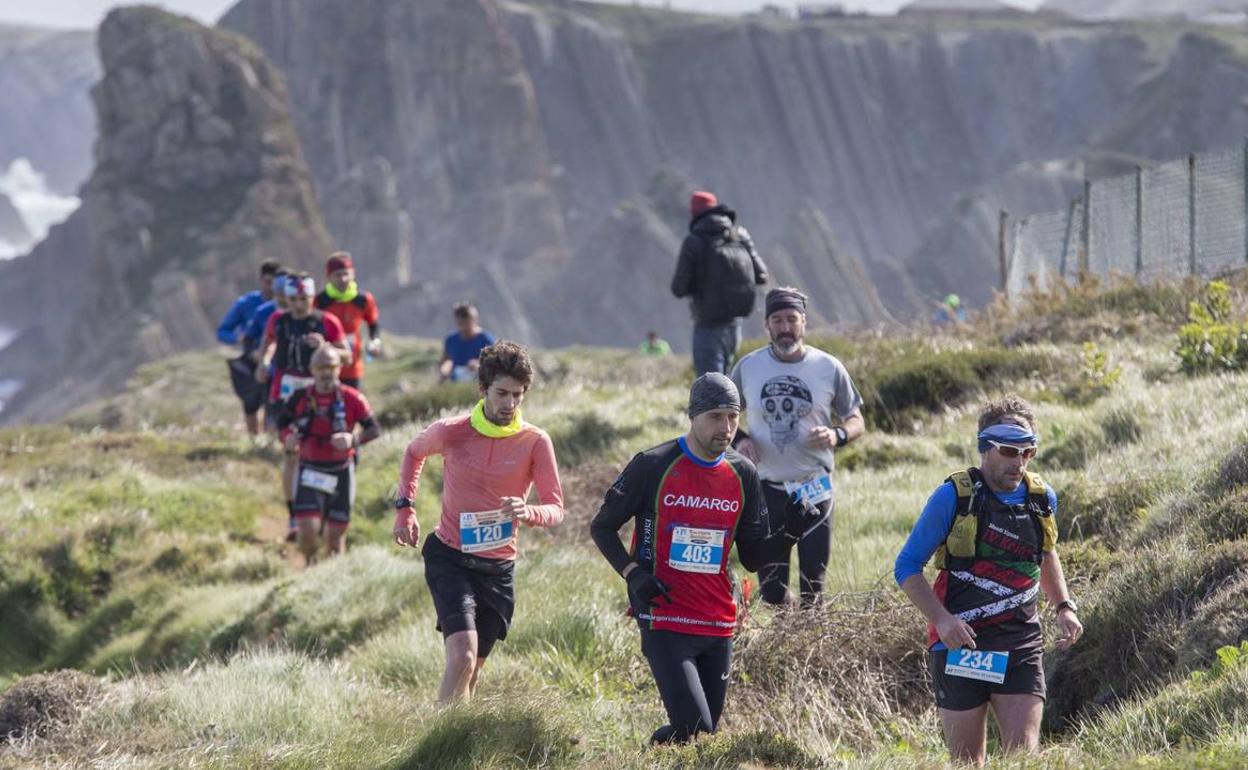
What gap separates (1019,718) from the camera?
632cm

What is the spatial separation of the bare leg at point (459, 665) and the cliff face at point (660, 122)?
150447 millimetres

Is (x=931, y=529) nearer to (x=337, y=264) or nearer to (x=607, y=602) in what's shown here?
(x=607, y=602)

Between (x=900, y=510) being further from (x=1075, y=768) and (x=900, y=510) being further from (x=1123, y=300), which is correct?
(x=1123, y=300)

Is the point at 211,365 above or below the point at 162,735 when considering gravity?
below

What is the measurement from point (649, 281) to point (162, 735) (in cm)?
15572

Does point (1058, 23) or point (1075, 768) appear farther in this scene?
point (1058, 23)

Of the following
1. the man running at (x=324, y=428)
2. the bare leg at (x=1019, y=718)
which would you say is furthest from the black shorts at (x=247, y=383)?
the bare leg at (x=1019, y=718)

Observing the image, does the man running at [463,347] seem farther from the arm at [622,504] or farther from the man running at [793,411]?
the arm at [622,504]

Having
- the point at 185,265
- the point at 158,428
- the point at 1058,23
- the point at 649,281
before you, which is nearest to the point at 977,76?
the point at 1058,23

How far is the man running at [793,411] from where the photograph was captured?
8523 mm

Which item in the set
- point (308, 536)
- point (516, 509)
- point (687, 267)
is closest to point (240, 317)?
point (308, 536)

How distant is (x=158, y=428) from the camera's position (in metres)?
22.1

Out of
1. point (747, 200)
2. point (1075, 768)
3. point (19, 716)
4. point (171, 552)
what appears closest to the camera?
point (1075, 768)

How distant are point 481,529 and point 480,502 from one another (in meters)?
0.14
